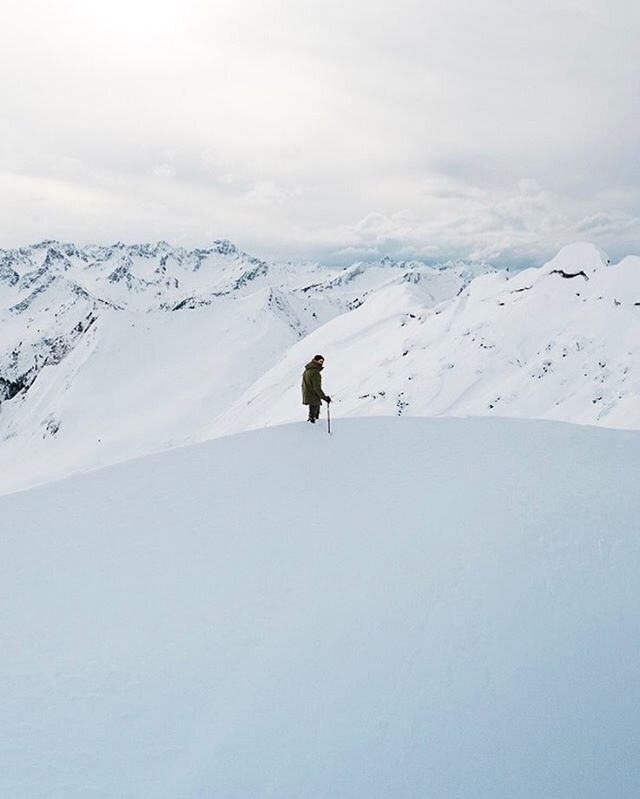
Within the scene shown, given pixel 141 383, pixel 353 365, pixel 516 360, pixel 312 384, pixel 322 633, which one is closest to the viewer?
pixel 322 633

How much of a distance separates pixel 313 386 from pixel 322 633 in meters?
6.73

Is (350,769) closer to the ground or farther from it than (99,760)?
closer to the ground

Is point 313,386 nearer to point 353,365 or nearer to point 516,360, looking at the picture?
point 516,360

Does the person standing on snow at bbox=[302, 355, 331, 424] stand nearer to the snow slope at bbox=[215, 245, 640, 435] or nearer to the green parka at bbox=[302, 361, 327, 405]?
the green parka at bbox=[302, 361, 327, 405]

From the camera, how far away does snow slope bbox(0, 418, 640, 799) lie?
17.3 feet

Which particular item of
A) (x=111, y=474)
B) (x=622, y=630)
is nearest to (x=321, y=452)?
(x=111, y=474)

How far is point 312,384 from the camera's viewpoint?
1257cm

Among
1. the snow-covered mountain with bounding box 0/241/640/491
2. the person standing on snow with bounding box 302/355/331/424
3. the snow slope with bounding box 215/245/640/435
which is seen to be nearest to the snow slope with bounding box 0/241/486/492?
the snow-covered mountain with bounding box 0/241/640/491

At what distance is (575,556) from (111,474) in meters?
8.74

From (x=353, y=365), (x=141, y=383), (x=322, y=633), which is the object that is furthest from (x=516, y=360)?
(x=141, y=383)

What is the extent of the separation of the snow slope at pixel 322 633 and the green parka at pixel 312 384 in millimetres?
2247

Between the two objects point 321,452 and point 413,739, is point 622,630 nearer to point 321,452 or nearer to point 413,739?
point 413,739

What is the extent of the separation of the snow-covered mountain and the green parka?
9518mm

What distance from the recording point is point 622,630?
6898mm
